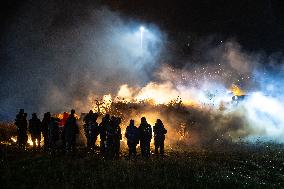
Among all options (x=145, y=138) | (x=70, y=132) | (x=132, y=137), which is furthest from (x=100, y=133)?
(x=145, y=138)

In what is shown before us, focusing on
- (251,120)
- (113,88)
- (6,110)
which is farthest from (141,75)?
(251,120)

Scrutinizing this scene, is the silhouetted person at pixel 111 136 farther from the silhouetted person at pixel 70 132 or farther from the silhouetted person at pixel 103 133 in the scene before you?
the silhouetted person at pixel 70 132

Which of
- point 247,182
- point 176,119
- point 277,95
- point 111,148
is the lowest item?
point 247,182

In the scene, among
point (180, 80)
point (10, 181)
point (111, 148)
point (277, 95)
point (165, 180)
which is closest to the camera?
point (10, 181)

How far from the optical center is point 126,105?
32375mm

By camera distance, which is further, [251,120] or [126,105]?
[251,120]

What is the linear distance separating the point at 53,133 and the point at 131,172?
24.5 feet

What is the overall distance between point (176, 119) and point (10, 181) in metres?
21.1

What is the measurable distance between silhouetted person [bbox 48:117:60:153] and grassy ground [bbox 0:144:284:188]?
1.38m

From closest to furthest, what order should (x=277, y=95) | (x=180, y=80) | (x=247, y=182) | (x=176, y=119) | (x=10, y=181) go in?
(x=10, y=181) < (x=247, y=182) < (x=176, y=119) < (x=277, y=95) < (x=180, y=80)

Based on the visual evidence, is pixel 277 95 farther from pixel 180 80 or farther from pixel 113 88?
pixel 113 88

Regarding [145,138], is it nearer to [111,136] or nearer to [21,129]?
[111,136]

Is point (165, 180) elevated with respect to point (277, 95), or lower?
lower

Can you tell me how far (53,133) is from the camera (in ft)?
64.4
